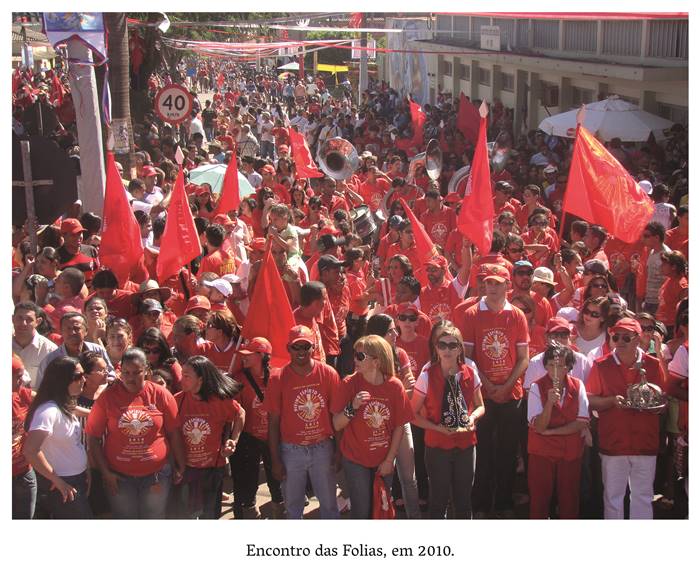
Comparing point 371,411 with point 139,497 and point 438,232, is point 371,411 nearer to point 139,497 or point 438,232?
point 139,497

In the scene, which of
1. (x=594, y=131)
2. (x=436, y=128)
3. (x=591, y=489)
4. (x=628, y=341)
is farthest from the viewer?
(x=436, y=128)

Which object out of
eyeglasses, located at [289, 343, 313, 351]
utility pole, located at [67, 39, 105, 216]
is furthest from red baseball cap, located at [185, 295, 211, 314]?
utility pole, located at [67, 39, 105, 216]

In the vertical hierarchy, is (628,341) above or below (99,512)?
above

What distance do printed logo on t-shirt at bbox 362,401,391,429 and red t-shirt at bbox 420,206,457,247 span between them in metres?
5.18

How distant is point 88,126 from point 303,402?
6425mm

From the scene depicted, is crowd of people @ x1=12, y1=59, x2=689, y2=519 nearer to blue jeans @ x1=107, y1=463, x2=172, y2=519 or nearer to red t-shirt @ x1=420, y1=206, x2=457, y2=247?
blue jeans @ x1=107, y1=463, x2=172, y2=519

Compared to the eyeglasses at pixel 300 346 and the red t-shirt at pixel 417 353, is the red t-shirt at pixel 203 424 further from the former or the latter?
the red t-shirt at pixel 417 353

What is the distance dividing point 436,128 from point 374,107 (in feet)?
31.6

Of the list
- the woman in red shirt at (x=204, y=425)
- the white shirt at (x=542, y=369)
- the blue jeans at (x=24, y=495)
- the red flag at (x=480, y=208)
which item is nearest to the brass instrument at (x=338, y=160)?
the red flag at (x=480, y=208)

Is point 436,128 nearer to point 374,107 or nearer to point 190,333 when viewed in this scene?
point 374,107

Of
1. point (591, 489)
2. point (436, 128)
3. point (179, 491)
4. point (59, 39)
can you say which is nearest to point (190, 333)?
point (179, 491)

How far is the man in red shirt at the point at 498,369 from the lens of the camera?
20.8ft

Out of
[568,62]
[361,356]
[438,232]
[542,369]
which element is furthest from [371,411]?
[568,62]

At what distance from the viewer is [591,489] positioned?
623cm
